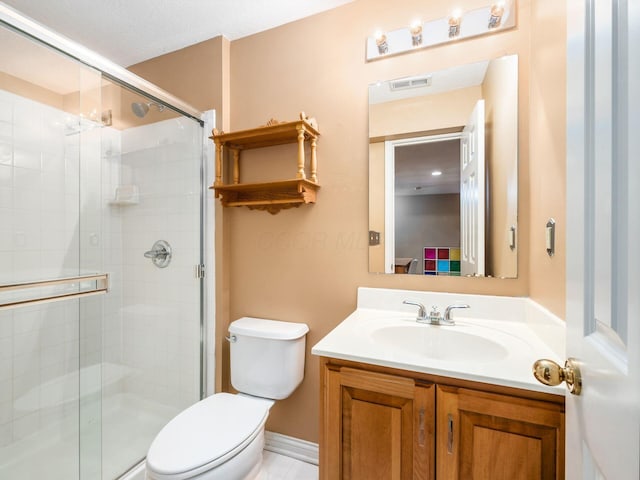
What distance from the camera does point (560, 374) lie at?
600 millimetres

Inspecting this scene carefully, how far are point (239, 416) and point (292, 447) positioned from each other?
0.55 meters

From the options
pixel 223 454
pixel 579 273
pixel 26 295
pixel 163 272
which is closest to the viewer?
pixel 579 273

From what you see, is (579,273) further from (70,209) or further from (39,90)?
(39,90)

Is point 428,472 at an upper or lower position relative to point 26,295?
lower

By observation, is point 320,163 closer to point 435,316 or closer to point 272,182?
point 272,182

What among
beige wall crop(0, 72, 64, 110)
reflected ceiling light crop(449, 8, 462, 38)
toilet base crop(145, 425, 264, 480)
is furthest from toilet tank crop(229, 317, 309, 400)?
reflected ceiling light crop(449, 8, 462, 38)

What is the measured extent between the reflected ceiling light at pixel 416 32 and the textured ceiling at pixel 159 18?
0.39 metres

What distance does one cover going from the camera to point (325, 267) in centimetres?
158

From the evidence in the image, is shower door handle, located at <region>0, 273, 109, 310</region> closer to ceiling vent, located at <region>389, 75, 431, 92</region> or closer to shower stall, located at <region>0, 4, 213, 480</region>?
shower stall, located at <region>0, 4, 213, 480</region>

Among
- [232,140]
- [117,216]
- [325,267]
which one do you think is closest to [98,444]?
[117,216]

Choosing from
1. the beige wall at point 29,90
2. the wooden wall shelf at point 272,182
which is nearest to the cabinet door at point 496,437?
the wooden wall shelf at point 272,182

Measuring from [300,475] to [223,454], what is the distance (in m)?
0.65

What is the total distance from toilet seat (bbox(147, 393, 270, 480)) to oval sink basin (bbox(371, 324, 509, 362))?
2.07 ft

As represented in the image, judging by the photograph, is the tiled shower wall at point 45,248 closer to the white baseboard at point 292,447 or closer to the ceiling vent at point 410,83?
the white baseboard at point 292,447
